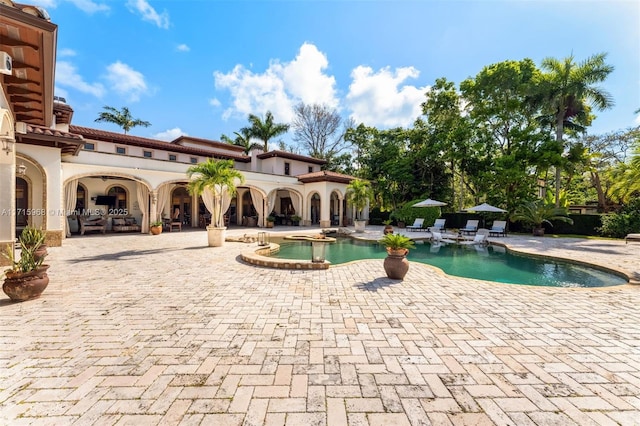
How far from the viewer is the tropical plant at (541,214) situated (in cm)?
1822

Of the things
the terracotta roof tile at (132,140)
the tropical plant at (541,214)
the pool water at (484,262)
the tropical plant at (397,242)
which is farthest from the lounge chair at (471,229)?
the terracotta roof tile at (132,140)

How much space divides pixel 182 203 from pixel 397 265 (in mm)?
20116

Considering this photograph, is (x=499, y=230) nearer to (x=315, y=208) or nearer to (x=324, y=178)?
(x=324, y=178)

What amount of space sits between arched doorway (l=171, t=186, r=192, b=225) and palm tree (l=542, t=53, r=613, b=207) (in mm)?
27860

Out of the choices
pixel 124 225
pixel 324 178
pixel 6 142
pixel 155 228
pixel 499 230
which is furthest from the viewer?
pixel 324 178

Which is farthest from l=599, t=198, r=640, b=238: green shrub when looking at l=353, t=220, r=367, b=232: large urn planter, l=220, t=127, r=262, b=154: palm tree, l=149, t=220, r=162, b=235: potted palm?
l=220, t=127, r=262, b=154: palm tree

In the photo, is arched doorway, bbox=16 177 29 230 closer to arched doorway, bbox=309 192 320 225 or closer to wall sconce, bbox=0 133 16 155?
wall sconce, bbox=0 133 16 155

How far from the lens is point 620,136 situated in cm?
2362

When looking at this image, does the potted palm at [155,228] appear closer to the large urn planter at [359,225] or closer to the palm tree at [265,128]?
the large urn planter at [359,225]

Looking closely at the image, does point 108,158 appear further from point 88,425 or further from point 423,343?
point 423,343

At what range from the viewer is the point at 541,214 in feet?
59.8

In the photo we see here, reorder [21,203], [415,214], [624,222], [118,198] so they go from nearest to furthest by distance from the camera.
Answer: [21,203], [624,222], [118,198], [415,214]

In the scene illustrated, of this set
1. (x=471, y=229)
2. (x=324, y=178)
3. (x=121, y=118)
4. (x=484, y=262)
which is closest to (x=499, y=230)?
(x=471, y=229)

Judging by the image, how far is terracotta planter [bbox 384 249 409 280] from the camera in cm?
664
